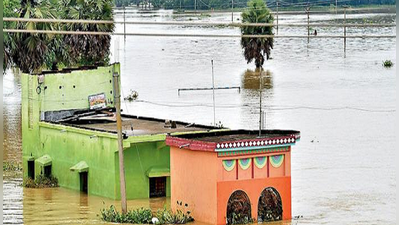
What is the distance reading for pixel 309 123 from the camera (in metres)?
46.4

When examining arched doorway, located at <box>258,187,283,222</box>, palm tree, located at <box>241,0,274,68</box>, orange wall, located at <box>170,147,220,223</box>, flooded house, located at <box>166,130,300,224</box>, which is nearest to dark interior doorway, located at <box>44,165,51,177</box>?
flooded house, located at <box>166,130,300,224</box>

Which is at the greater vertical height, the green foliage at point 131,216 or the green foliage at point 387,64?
the green foliage at point 387,64

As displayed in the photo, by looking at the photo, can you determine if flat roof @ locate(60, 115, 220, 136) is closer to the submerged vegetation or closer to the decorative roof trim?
the submerged vegetation

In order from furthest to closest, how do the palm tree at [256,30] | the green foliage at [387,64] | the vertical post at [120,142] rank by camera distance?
the green foliage at [387,64] < the palm tree at [256,30] < the vertical post at [120,142]

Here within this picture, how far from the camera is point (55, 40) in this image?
161 feet

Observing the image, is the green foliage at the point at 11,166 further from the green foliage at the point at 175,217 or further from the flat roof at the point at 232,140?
the green foliage at the point at 175,217

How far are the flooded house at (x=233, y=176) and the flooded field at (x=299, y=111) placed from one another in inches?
33.8

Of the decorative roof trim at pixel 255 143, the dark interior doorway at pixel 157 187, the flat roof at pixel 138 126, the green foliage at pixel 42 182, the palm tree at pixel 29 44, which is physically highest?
the palm tree at pixel 29 44

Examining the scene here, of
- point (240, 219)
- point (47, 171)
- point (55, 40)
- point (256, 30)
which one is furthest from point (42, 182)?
point (256, 30)

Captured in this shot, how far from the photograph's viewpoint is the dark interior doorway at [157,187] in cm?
2775

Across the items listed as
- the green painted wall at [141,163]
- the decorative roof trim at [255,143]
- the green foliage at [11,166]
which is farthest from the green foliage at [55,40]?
the decorative roof trim at [255,143]

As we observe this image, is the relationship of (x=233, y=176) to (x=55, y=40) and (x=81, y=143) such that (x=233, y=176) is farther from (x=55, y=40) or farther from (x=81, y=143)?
(x=55, y=40)

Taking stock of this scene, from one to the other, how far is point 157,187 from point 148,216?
3.55 m

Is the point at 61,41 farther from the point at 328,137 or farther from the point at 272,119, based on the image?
the point at 328,137
